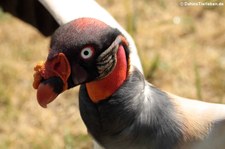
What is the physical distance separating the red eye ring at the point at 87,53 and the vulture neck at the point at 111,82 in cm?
10

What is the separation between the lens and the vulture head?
121 centimetres

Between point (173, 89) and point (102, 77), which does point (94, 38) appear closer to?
point (102, 77)

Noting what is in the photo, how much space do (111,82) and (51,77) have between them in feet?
0.55

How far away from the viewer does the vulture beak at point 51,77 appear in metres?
1.21

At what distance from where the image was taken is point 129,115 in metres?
1.35

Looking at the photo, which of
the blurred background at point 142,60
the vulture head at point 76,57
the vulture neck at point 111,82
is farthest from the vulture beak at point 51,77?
the blurred background at point 142,60

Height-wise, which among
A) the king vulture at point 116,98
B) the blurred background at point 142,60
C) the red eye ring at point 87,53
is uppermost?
the red eye ring at point 87,53

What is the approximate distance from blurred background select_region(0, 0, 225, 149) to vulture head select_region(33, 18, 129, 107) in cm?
108

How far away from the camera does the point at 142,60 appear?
2.61m

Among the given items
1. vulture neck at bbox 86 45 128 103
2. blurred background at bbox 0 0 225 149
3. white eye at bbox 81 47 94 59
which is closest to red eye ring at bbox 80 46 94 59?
white eye at bbox 81 47 94 59

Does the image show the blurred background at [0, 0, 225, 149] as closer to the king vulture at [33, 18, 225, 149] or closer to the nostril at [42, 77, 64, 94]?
the king vulture at [33, 18, 225, 149]

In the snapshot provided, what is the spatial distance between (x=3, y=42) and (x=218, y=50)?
1.09 metres

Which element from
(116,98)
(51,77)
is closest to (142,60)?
(116,98)

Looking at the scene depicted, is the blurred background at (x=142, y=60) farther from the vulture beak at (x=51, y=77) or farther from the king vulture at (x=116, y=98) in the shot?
the vulture beak at (x=51, y=77)
